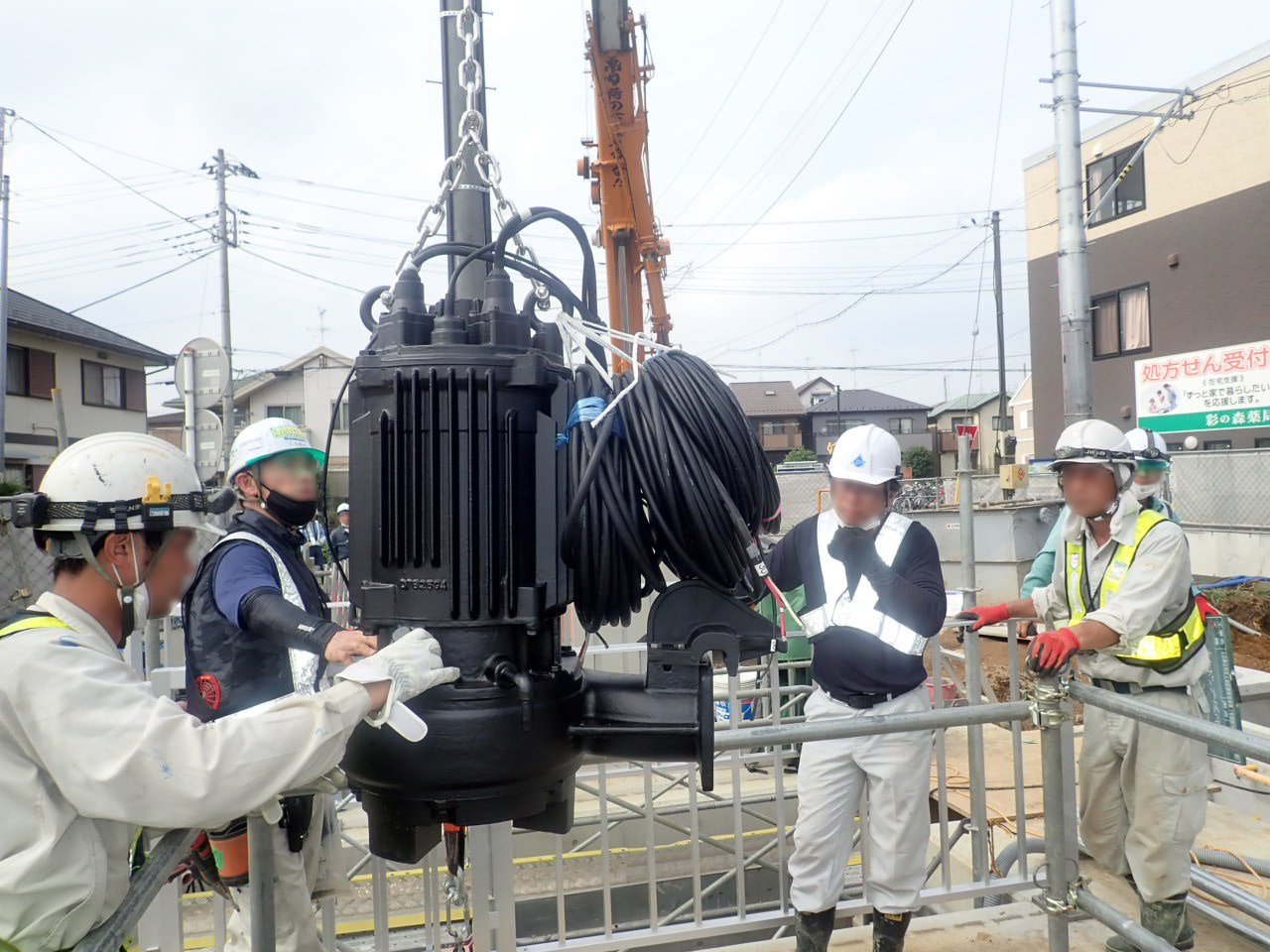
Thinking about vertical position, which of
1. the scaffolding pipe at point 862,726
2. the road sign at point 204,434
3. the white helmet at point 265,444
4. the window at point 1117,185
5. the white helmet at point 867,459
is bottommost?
the scaffolding pipe at point 862,726

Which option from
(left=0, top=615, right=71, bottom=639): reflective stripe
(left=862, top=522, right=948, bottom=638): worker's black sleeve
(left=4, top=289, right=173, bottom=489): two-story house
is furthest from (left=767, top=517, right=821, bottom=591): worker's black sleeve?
(left=4, top=289, right=173, bottom=489): two-story house

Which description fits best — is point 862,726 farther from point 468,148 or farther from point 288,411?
point 288,411

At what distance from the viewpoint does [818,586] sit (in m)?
3.20

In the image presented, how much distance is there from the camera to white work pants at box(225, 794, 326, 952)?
261 cm

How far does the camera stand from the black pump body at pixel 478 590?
129cm

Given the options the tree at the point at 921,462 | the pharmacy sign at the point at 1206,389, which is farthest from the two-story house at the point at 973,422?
the pharmacy sign at the point at 1206,389

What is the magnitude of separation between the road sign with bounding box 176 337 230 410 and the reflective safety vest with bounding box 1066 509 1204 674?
229 inches

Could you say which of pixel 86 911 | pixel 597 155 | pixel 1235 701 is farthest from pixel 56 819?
pixel 597 155

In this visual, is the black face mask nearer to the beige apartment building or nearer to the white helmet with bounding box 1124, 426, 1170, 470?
the white helmet with bounding box 1124, 426, 1170, 470

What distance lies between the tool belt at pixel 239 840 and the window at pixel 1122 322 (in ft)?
59.0

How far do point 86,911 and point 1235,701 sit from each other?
4.20 m

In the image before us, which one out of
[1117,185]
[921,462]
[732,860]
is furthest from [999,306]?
[732,860]

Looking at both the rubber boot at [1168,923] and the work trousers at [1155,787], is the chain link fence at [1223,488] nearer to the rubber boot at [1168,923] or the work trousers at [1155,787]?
the work trousers at [1155,787]

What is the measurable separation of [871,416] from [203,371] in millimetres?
54183
